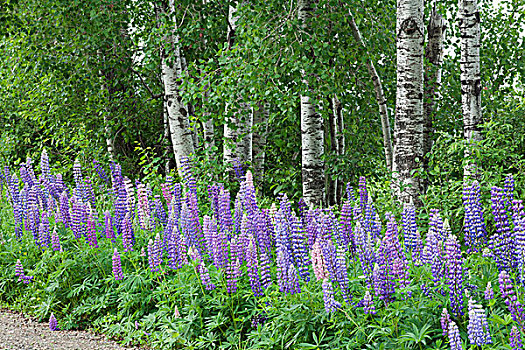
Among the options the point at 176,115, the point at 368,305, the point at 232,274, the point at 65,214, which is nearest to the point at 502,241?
the point at 368,305

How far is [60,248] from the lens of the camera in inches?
263

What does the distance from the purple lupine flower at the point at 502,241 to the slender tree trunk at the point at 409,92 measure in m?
2.64

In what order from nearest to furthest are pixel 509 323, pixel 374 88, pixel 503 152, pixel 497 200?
pixel 509 323
pixel 497 200
pixel 503 152
pixel 374 88

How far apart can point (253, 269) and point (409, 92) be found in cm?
353

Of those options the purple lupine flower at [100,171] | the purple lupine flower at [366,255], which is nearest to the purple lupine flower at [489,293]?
the purple lupine flower at [366,255]

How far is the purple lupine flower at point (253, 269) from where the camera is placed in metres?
5.00

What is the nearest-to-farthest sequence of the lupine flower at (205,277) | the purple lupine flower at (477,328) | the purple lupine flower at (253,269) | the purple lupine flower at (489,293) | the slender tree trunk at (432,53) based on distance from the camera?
the purple lupine flower at (477,328) < the purple lupine flower at (489,293) < the purple lupine flower at (253,269) < the lupine flower at (205,277) < the slender tree trunk at (432,53)

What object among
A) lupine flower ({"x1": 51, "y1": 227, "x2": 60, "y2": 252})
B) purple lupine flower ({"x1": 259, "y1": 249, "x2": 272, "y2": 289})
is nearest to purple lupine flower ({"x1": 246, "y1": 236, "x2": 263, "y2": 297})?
purple lupine flower ({"x1": 259, "y1": 249, "x2": 272, "y2": 289})

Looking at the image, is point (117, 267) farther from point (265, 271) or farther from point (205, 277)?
point (265, 271)

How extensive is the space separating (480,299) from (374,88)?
245 inches

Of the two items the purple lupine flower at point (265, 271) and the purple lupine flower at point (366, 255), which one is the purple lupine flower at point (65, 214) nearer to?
the purple lupine flower at point (265, 271)

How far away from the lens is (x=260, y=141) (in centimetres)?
1001

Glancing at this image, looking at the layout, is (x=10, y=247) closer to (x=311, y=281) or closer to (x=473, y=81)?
(x=311, y=281)

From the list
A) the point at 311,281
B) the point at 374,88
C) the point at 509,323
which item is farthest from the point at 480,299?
the point at 374,88
